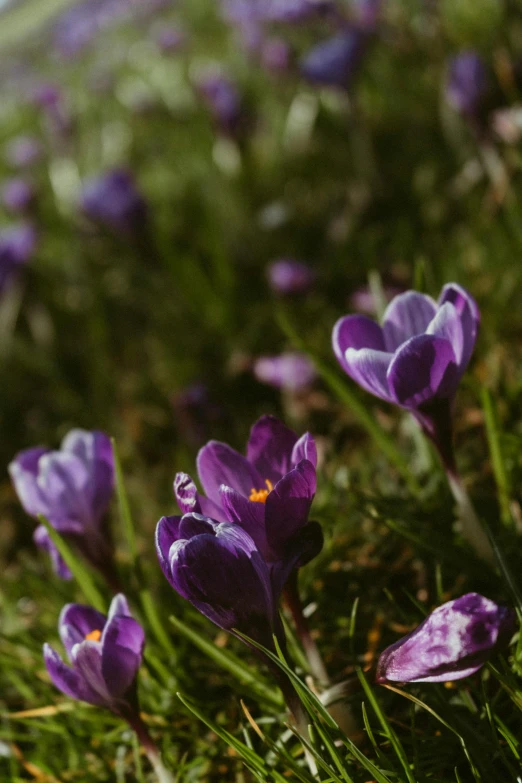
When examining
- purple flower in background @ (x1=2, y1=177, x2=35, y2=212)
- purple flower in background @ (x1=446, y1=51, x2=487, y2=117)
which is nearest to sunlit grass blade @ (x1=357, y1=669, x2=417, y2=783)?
purple flower in background @ (x1=446, y1=51, x2=487, y2=117)

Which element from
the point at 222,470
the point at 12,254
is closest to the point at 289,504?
the point at 222,470

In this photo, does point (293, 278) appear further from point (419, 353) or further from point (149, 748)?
point (149, 748)

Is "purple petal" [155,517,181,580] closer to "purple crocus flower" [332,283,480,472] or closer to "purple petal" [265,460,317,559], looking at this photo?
Answer: "purple petal" [265,460,317,559]

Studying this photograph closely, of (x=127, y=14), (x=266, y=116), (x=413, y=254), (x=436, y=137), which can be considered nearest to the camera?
(x=413, y=254)

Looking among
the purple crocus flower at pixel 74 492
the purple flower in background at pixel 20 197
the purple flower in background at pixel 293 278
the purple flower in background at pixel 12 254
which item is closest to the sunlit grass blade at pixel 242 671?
the purple crocus flower at pixel 74 492

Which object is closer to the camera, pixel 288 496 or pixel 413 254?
pixel 288 496

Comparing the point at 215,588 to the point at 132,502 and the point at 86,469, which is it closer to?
the point at 86,469

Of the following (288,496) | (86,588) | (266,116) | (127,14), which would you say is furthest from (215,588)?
(127,14)
